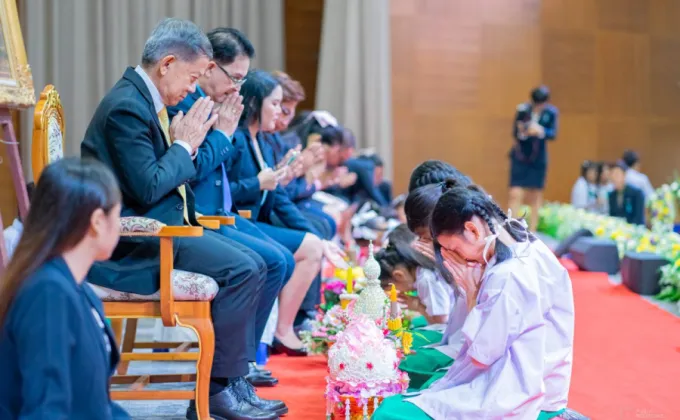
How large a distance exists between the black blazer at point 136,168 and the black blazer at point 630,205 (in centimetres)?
787

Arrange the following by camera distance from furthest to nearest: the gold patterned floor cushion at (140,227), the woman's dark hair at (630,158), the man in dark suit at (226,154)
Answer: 1. the woman's dark hair at (630,158)
2. the man in dark suit at (226,154)
3. the gold patterned floor cushion at (140,227)

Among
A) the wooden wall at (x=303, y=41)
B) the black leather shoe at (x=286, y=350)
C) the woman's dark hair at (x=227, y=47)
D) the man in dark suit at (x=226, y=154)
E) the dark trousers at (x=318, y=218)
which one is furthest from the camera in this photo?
the wooden wall at (x=303, y=41)

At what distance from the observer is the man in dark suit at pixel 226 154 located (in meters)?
3.33

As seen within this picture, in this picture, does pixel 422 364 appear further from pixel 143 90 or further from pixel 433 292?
pixel 143 90

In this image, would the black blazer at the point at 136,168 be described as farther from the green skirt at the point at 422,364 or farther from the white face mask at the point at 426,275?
the white face mask at the point at 426,275

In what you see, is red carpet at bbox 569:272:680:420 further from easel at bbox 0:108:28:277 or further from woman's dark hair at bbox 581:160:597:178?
woman's dark hair at bbox 581:160:597:178

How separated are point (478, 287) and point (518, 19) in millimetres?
9121

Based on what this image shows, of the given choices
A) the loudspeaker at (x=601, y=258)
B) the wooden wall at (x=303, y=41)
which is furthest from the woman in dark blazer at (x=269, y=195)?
Answer: the wooden wall at (x=303, y=41)

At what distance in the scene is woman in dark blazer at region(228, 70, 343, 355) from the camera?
4.12 m

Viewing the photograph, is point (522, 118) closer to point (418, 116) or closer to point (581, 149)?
point (418, 116)

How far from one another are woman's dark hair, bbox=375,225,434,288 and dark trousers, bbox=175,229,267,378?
111 cm

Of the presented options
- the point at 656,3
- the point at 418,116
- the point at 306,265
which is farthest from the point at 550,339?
the point at 656,3

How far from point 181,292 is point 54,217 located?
117 cm

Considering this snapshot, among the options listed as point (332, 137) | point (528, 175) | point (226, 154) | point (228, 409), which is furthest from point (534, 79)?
point (228, 409)
